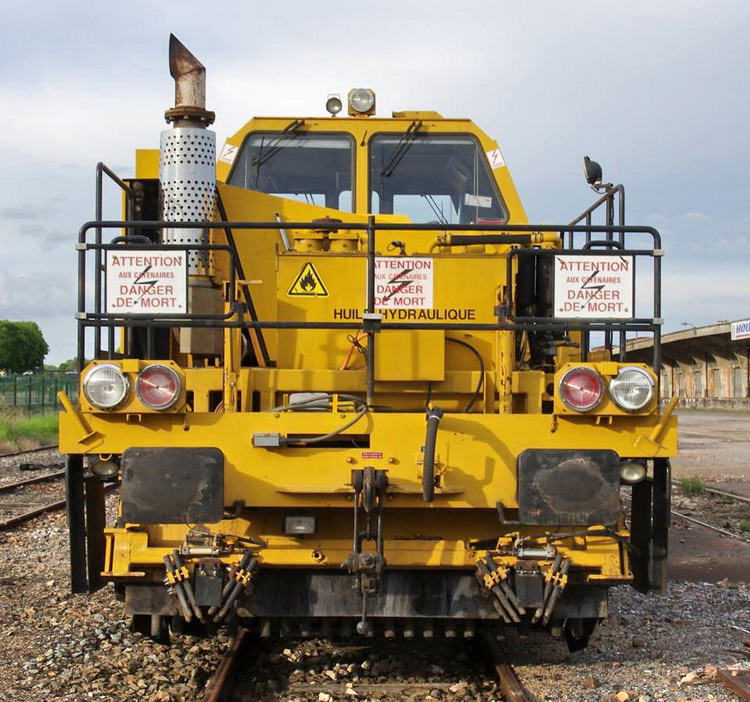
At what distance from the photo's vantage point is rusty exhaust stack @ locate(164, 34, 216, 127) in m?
5.45

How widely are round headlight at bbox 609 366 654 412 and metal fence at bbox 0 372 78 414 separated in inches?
1206

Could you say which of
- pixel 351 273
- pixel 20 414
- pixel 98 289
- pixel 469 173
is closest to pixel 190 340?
pixel 98 289

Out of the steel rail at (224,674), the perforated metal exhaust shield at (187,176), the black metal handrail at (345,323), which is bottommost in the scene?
the steel rail at (224,674)

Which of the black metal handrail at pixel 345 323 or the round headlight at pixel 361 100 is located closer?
the black metal handrail at pixel 345 323

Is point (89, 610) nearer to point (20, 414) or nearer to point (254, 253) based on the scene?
point (254, 253)

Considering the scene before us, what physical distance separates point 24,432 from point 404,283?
2320cm

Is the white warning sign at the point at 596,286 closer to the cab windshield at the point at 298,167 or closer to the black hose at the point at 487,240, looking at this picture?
the black hose at the point at 487,240

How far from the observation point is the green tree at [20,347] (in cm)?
9231

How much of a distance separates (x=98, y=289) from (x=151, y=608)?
1.64m

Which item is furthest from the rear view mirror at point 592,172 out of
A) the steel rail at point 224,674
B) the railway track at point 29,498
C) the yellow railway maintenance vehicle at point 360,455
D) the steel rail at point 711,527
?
the railway track at point 29,498

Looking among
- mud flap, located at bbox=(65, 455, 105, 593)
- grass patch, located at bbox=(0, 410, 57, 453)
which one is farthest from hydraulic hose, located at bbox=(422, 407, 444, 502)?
grass patch, located at bbox=(0, 410, 57, 453)

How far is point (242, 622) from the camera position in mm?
4910

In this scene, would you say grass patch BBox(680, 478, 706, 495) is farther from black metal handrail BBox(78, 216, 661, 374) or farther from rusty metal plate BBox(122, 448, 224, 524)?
rusty metal plate BBox(122, 448, 224, 524)

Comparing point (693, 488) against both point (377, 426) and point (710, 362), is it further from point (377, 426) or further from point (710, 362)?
point (710, 362)
